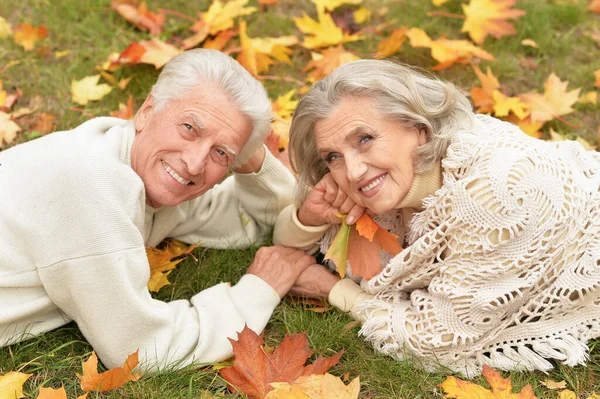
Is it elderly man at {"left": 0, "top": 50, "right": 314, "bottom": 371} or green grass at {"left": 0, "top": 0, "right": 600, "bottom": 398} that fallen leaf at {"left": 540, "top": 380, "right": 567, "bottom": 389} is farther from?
elderly man at {"left": 0, "top": 50, "right": 314, "bottom": 371}

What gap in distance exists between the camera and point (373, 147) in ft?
9.20

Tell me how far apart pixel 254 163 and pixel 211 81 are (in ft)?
2.11

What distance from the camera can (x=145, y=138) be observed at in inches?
119

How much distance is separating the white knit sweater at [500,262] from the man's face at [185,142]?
88 cm

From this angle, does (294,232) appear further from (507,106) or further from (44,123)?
(44,123)

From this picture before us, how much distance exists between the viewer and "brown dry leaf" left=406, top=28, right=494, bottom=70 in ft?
14.8

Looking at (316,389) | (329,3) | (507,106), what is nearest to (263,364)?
(316,389)

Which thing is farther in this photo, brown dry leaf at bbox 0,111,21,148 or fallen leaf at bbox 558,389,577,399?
brown dry leaf at bbox 0,111,21,148

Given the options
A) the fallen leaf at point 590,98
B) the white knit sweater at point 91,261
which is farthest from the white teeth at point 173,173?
the fallen leaf at point 590,98

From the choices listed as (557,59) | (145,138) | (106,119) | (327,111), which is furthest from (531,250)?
(557,59)

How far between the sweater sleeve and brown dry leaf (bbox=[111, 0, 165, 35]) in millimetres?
2083

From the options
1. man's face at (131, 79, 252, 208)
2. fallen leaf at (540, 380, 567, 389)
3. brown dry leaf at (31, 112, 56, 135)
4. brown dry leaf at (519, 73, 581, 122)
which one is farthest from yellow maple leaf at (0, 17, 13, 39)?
fallen leaf at (540, 380, 567, 389)

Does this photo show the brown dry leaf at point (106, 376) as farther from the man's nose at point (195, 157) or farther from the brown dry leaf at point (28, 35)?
the brown dry leaf at point (28, 35)

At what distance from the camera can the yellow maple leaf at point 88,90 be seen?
439 cm
